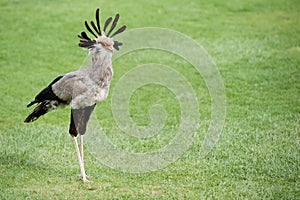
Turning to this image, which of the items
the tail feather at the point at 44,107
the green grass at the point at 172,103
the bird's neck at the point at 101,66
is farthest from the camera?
the tail feather at the point at 44,107

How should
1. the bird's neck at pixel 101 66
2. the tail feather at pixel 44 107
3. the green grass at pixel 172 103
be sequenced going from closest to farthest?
the bird's neck at pixel 101 66 < the green grass at pixel 172 103 < the tail feather at pixel 44 107

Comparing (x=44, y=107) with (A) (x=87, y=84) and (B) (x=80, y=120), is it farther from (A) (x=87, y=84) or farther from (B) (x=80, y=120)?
(A) (x=87, y=84)

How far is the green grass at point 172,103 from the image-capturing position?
6543 millimetres

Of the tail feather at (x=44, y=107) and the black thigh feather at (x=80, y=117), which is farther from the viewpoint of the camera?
the tail feather at (x=44, y=107)

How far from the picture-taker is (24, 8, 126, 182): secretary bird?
631 cm

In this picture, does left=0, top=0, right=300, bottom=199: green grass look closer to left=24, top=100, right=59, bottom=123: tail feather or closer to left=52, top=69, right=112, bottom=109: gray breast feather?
left=24, top=100, right=59, bottom=123: tail feather

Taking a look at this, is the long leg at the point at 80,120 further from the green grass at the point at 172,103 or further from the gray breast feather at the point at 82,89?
the green grass at the point at 172,103

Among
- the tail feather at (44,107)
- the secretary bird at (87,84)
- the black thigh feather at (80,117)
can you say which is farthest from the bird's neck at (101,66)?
the tail feather at (44,107)

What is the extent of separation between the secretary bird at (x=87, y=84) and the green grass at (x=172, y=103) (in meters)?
0.83

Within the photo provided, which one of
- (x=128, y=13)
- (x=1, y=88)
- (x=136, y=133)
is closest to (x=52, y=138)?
(x=136, y=133)

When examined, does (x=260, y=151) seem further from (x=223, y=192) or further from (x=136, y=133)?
(x=136, y=133)

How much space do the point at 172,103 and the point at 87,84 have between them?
3.69 metres

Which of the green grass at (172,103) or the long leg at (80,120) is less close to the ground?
the long leg at (80,120)

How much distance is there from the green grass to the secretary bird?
2.73 feet
